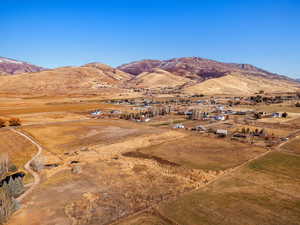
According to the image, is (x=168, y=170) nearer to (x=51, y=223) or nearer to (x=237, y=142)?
(x=51, y=223)

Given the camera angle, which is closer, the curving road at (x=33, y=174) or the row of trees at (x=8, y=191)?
the row of trees at (x=8, y=191)

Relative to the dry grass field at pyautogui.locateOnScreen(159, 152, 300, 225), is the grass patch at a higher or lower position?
higher

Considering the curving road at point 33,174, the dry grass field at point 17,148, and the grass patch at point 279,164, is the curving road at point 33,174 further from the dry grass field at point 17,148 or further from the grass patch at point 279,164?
the grass patch at point 279,164

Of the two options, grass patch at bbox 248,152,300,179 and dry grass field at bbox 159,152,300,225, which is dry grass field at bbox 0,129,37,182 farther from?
→ grass patch at bbox 248,152,300,179

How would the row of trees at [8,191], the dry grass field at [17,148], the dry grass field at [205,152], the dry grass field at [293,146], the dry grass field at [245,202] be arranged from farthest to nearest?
the dry grass field at [293,146] → the dry grass field at [17,148] → the dry grass field at [205,152] → the dry grass field at [245,202] → the row of trees at [8,191]

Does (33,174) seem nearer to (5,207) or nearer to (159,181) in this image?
(5,207)

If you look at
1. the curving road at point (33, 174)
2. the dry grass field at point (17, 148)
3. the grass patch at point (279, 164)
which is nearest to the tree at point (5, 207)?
the curving road at point (33, 174)

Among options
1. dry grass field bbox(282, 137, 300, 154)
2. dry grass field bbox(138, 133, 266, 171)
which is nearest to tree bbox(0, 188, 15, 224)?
dry grass field bbox(138, 133, 266, 171)

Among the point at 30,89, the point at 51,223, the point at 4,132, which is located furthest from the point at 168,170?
the point at 30,89
